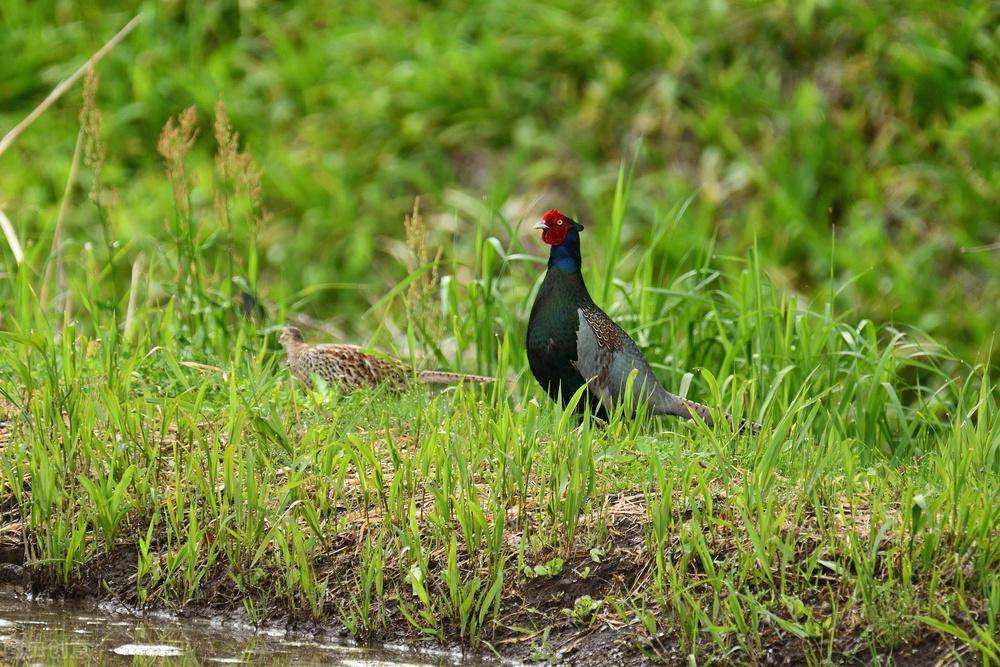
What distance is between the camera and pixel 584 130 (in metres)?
9.22

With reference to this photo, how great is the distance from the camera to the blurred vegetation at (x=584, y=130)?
840cm

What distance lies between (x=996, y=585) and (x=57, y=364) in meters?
3.13

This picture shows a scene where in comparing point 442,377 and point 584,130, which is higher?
point 584,130

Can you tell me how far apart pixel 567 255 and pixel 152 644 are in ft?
7.46

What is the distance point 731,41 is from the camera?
9195 millimetres

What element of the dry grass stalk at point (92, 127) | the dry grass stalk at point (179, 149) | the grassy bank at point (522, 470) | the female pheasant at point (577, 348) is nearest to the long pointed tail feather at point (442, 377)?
the grassy bank at point (522, 470)

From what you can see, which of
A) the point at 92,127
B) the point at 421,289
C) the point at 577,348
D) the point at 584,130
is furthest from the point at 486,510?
the point at 584,130

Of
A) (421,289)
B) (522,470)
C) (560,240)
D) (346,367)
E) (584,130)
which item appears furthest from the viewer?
(584,130)

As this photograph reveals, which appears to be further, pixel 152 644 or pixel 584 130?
pixel 584 130

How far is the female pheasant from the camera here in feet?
17.2

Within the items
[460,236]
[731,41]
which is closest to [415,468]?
[460,236]

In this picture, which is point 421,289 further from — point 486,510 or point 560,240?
point 486,510

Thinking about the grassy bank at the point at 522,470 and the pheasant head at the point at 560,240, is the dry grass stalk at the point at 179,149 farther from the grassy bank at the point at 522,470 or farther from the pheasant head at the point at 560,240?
the pheasant head at the point at 560,240

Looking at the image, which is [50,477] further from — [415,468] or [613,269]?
[613,269]
